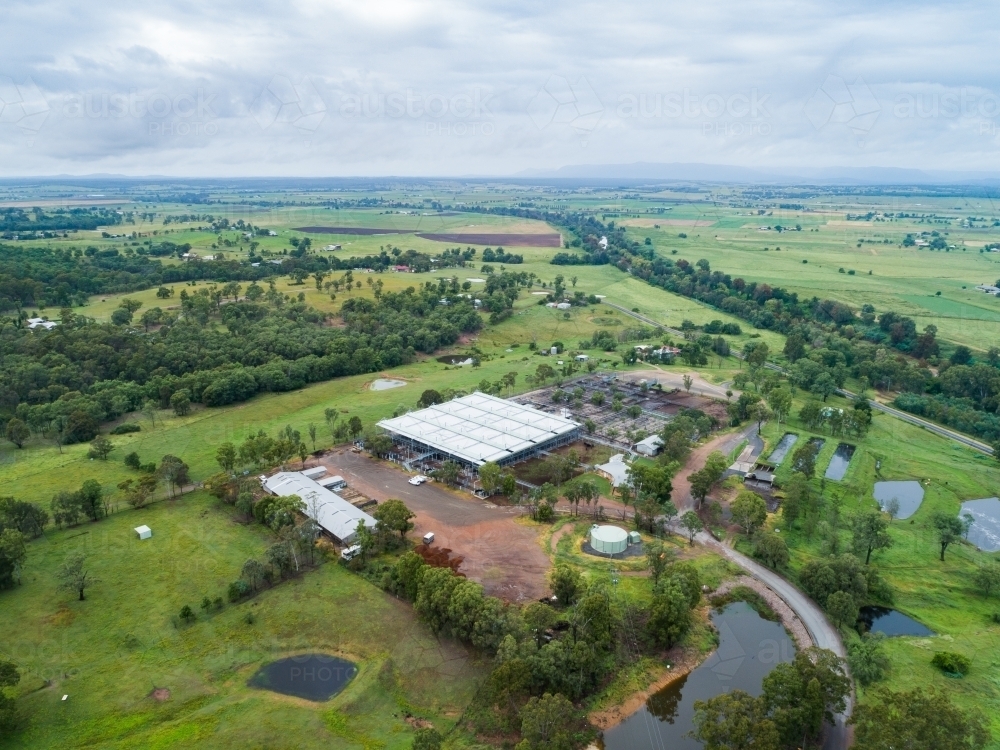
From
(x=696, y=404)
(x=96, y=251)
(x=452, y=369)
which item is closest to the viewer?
(x=696, y=404)

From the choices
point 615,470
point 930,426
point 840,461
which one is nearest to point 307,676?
point 615,470

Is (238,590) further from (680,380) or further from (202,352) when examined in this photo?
(680,380)

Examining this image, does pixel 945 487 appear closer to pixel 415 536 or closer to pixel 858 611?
pixel 858 611

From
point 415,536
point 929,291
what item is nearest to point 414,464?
point 415,536

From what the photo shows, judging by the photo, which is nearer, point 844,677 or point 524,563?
point 844,677

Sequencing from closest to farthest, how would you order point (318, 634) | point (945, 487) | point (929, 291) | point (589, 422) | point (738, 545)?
point (318, 634)
point (738, 545)
point (945, 487)
point (589, 422)
point (929, 291)

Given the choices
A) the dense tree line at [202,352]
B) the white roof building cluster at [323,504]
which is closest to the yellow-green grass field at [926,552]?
the white roof building cluster at [323,504]
